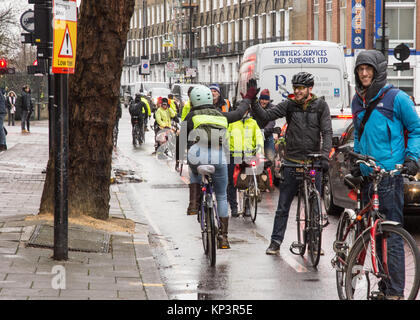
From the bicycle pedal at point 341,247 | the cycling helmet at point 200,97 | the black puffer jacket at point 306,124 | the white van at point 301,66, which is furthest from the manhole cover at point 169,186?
the bicycle pedal at point 341,247

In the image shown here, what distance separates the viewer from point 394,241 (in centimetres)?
675

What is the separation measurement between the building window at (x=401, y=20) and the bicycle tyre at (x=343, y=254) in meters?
43.6

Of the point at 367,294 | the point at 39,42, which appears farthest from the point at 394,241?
the point at 39,42

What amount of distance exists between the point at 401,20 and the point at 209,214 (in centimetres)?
4258

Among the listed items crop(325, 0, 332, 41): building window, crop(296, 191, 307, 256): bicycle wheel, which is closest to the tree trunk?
crop(296, 191, 307, 256): bicycle wheel

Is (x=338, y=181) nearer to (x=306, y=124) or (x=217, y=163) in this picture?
(x=306, y=124)

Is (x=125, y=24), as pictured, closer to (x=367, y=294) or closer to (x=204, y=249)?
(x=204, y=249)

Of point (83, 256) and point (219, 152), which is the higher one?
point (219, 152)

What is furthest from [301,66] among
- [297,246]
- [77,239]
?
[77,239]

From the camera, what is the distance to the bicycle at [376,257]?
671 centimetres

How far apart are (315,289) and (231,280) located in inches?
33.6

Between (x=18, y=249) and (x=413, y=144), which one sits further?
(x=18, y=249)

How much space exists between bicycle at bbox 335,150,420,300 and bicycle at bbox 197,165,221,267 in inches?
98.4

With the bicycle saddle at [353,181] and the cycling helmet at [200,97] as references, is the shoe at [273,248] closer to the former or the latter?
the cycling helmet at [200,97]
